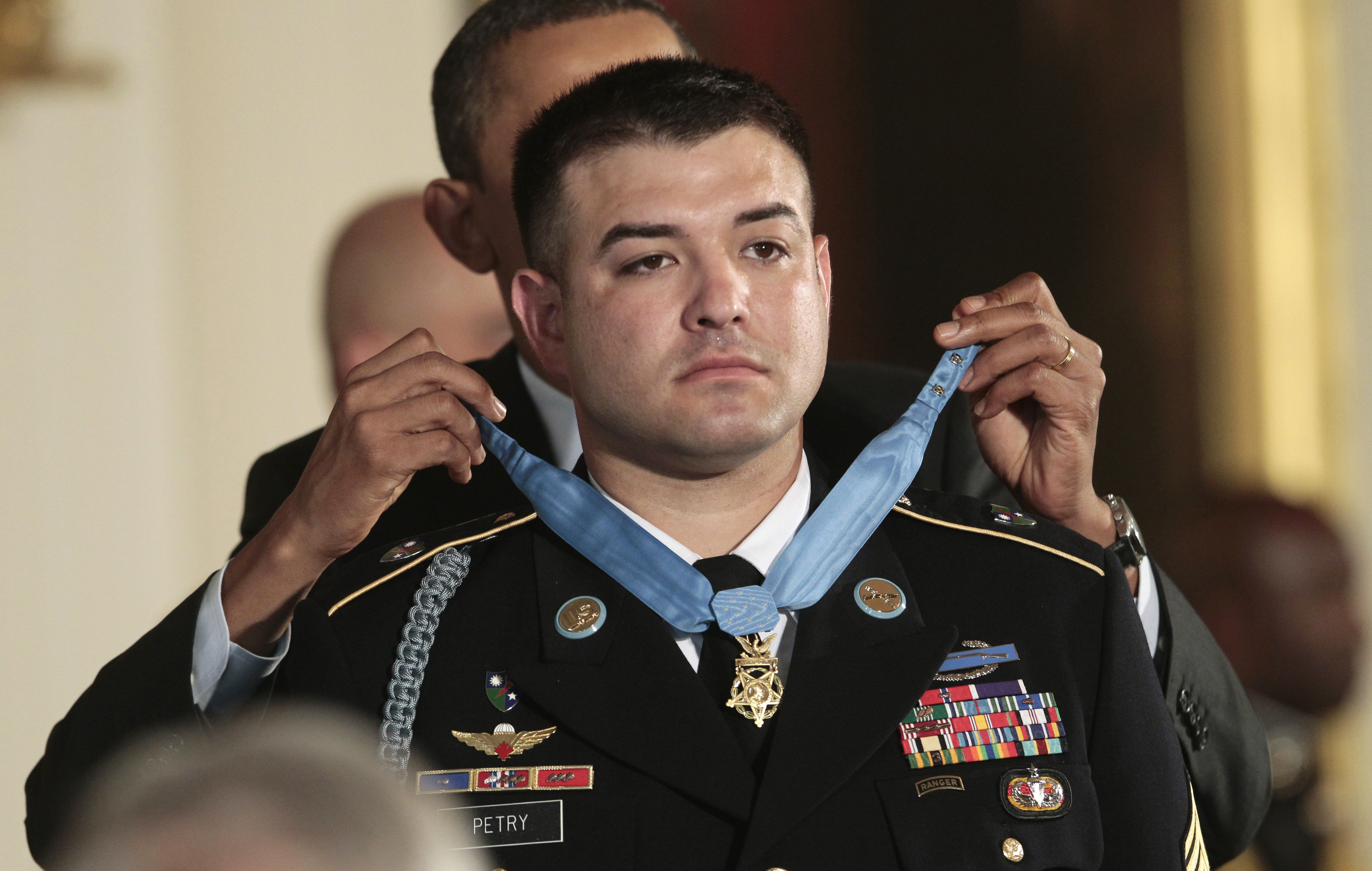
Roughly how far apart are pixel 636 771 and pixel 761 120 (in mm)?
624

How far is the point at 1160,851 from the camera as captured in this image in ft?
4.46

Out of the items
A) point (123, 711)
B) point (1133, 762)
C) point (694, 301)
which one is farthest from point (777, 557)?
point (123, 711)

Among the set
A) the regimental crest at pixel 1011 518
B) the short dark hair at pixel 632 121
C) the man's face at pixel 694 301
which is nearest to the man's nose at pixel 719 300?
the man's face at pixel 694 301

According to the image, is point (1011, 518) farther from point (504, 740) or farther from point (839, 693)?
→ point (504, 740)

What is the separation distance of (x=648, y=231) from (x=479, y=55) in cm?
86

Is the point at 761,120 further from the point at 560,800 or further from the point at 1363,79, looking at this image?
the point at 1363,79

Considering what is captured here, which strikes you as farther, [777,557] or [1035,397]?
[1035,397]

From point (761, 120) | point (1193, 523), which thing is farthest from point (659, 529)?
point (1193, 523)

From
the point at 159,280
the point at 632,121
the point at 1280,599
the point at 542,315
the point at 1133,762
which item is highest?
the point at 632,121

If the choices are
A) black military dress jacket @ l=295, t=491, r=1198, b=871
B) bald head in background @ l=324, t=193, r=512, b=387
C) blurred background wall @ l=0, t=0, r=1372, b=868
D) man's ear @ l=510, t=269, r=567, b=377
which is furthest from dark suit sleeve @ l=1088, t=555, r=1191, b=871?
blurred background wall @ l=0, t=0, r=1372, b=868

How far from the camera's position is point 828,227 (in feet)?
13.9

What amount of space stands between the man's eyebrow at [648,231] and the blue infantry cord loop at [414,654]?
36cm

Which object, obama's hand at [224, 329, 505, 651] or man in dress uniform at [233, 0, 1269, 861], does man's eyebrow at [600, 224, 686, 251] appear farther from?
man in dress uniform at [233, 0, 1269, 861]

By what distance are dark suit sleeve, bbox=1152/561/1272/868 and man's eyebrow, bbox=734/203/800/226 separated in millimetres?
600
